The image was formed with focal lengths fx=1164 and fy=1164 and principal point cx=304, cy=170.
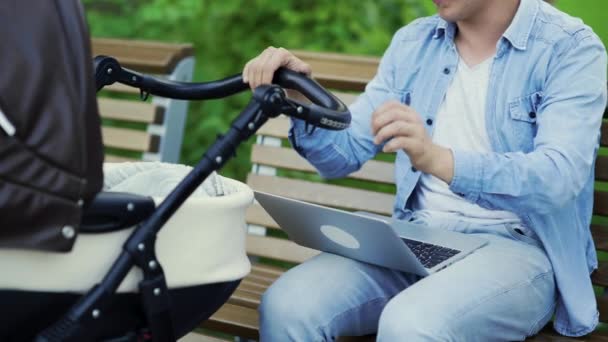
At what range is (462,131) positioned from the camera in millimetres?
2748

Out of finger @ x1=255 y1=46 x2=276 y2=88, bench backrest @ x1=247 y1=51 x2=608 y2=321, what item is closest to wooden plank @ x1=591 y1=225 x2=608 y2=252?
bench backrest @ x1=247 y1=51 x2=608 y2=321

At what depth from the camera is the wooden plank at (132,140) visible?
12.8 feet

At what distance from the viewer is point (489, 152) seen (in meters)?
2.65

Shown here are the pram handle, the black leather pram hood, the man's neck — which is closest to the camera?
the black leather pram hood

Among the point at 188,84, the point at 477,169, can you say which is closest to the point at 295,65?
the point at 188,84

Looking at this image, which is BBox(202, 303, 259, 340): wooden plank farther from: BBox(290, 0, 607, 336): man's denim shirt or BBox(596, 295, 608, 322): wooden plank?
BBox(596, 295, 608, 322): wooden plank

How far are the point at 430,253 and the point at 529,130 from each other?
394 millimetres

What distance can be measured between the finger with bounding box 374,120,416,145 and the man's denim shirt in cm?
18

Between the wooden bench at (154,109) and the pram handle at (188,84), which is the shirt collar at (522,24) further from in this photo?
the wooden bench at (154,109)

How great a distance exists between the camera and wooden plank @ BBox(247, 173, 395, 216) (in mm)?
3389

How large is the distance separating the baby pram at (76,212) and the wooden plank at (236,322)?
0.63 meters

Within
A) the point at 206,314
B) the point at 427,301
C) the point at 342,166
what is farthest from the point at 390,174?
the point at 206,314

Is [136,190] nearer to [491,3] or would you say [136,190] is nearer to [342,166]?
[342,166]

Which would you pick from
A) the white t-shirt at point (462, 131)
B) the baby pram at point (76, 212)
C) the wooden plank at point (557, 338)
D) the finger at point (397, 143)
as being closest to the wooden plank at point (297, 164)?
the white t-shirt at point (462, 131)
